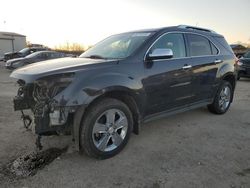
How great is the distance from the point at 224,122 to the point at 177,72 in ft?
6.01

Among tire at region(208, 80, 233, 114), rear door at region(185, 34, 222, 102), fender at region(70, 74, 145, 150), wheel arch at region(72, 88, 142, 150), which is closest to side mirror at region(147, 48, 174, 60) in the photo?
fender at region(70, 74, 145, 150)

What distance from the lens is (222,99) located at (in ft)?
19.9

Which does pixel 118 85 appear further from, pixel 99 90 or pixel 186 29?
pixel 186 29

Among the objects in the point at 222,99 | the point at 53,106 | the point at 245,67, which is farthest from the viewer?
the point at 245,67

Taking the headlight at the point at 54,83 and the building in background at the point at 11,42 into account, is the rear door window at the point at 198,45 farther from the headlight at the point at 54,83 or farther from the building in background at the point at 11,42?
the building in background at the point at 11,42

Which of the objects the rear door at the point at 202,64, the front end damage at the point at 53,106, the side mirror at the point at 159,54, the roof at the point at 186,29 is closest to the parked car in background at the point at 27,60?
the roof at the point at 186,29

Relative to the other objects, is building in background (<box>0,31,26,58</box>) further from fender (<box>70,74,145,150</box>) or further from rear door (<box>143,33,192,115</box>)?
Result: fender (<box>70,74,145,150</box>)

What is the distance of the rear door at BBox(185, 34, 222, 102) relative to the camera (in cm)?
501

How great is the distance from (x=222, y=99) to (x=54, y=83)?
4.25m

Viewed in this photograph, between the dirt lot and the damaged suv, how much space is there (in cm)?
33

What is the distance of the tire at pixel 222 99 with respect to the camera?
593 centimetres

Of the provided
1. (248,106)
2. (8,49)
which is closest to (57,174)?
(248,106)

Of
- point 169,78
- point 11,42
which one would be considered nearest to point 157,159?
point 169,78

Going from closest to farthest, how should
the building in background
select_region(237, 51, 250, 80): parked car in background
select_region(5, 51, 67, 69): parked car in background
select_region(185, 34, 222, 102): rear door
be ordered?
select_region(185, 34, 222, 102): rear door
select_region(237, 51, 250, 80): parked car in background
select_region(5, 51, 67, 69): parked car in background
the building in background
